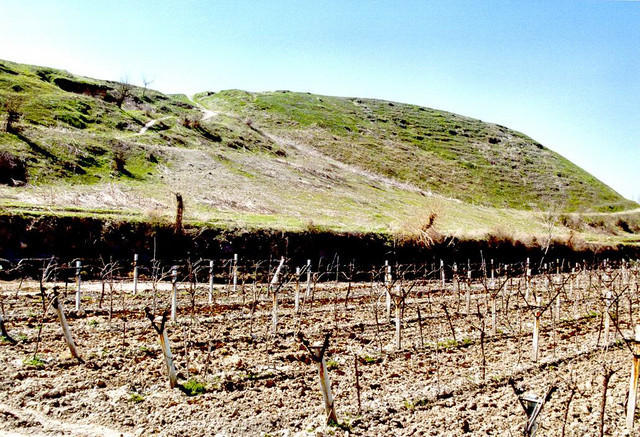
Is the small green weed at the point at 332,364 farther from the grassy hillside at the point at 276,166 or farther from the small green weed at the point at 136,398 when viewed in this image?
the grassy hillside at the point at 276,166

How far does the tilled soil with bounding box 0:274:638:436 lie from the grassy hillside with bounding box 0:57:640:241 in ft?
50.9

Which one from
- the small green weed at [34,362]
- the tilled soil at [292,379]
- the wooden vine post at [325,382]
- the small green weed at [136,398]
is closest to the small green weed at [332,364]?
the tilled soil at [292,379]

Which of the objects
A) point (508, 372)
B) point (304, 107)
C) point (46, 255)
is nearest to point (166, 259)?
point (46, 255)

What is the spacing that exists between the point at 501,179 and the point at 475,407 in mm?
75934

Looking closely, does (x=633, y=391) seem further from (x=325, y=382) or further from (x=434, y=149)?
(x=434, y=149)

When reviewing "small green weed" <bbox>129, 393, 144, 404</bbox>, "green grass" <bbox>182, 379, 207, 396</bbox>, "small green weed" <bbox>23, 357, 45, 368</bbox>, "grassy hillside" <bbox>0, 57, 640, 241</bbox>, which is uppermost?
"grassy hillside" <bbox>0, 57, 640, 241</bbox>

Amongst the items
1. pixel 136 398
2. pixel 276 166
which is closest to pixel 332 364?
pixel 136 398

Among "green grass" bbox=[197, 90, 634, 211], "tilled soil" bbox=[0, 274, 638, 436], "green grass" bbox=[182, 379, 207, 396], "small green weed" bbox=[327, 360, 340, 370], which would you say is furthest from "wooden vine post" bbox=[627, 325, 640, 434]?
"green grass" bbox=[197, 90, 634, 211]

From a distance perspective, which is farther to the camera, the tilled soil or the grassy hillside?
the grassy hillside

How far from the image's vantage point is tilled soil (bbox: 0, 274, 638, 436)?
7180mm

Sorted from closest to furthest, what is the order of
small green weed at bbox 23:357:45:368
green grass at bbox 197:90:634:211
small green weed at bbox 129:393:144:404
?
small green weed at bbox 129:393:144:404
small green weed at bbox 23:357:45:368
green grass at bbox 197:90:634:211

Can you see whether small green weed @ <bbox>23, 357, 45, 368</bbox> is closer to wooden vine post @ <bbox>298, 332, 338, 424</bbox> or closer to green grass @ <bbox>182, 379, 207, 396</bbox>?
green grass @ <bbox>182, 379, 207, 396</bbox>

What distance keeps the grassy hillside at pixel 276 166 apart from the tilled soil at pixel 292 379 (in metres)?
15.5

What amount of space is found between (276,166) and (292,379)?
4433 cm
